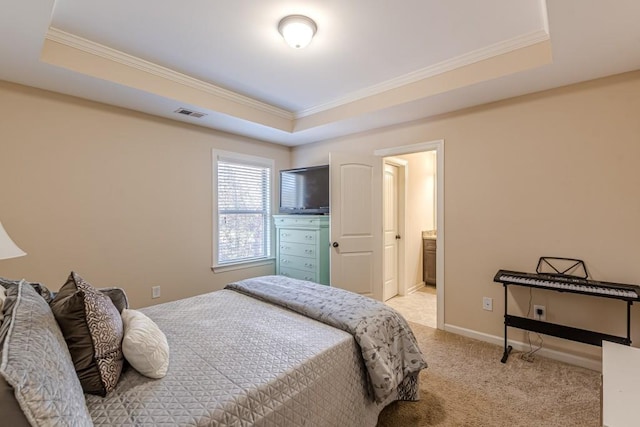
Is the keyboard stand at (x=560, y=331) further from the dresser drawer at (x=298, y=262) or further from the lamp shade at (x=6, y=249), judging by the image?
the lamp shade at (x=6, y=249)

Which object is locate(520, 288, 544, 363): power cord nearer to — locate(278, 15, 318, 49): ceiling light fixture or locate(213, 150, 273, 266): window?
locate(278, 15, 318, 49): ceiling light fixture

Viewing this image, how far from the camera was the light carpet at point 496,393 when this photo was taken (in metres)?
1.84

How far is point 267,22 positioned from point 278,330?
80.9 inches

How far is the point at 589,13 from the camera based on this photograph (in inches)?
64.7

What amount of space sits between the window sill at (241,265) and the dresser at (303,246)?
159mm

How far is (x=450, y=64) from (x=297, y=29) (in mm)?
1417

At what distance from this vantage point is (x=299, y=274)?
400cm

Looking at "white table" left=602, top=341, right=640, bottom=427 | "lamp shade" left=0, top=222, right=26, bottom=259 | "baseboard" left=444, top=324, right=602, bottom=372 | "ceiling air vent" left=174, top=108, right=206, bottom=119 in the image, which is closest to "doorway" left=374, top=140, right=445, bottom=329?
"baseboard" left=444, top=324, right=602, bottom=372

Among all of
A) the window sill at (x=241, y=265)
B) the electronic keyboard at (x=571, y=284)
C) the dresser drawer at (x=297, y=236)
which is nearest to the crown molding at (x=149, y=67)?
the dresser drawer at (x=297, y=236)

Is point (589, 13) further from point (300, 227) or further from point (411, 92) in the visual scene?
point (300, 227)

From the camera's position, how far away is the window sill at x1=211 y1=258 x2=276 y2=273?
380cm

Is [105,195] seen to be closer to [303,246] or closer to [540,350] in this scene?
[303,246]

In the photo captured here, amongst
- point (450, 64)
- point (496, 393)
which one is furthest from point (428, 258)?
point (450, 64)

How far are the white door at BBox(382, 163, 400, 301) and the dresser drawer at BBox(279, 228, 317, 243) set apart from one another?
118 cm
